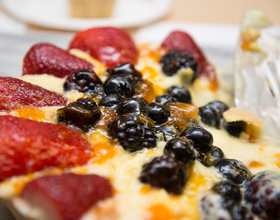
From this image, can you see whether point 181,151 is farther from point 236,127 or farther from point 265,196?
point 236,127

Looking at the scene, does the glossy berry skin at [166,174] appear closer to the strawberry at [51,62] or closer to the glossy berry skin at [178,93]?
the glossy berry skin at [178,93]

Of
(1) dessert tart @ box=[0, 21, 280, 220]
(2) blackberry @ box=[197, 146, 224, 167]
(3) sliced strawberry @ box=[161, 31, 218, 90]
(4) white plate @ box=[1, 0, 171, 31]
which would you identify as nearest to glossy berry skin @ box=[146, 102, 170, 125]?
(1) dessert tart @ box=[0, 21, 280, 220]

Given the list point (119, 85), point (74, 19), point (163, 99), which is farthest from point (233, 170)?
point (74, 19)

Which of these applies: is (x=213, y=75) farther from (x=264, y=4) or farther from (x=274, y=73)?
(x=264, y=4)

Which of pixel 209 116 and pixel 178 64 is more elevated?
pixel 178 64

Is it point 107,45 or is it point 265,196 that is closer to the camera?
point 265,196

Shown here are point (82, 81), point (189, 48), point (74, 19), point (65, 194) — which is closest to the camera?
point (65, 194)

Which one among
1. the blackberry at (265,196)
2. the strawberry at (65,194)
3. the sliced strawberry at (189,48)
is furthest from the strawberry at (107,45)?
the blackberry at (265,196)
